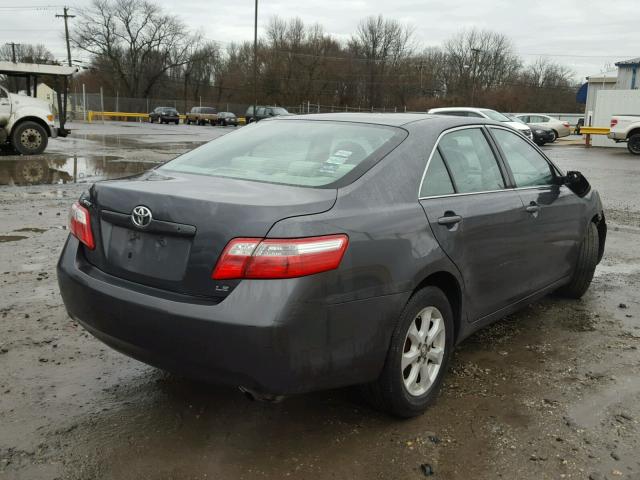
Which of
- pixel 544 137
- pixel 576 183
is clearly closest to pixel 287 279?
pixel 576 183

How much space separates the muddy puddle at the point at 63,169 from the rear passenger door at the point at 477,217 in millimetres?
8275

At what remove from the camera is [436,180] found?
3.22 metres

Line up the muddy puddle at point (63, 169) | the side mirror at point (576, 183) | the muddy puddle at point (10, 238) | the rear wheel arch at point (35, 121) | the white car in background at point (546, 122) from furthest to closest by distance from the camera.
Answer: the white car in background at point (546, 122) → the rear wheel arch at point (35, 121) → the muddy puddle at point (63, 169) → the muddy puddle at point (10, 238) → the side mirror at point (576, 183)

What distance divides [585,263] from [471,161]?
1865mm

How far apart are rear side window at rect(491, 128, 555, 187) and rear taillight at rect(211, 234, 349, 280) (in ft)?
6.60

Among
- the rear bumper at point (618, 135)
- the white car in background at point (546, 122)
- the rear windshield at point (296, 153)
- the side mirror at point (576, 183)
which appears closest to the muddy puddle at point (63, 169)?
the rear windshield at point (296, 153)

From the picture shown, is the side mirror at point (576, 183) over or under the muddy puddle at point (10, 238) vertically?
over

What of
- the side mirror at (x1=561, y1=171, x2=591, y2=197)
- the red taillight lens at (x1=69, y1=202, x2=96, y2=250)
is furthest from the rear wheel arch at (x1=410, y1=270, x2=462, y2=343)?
the side mirror at (x1=561, y1=171, x2=591, y2=197)

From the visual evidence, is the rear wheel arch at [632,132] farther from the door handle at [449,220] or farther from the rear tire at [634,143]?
the door handle at [449,220]

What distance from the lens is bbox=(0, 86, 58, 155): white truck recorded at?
15.1m

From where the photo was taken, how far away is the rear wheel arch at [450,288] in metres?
3.03

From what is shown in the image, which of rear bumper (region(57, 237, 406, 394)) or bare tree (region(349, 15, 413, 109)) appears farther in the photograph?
bare tree (region(349, 15, 413, 109))

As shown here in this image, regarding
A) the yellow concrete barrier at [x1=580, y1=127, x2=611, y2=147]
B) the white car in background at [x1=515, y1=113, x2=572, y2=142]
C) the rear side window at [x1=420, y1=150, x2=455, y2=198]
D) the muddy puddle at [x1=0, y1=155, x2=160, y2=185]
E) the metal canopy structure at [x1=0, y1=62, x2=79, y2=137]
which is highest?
the metal canopy structure at [x1=0, y1=62, x2=79, y2=137]

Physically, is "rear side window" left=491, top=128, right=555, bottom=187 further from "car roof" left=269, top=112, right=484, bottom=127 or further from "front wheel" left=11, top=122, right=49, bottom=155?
"front wheel" left=11, top=122, right=49, bottom=155
